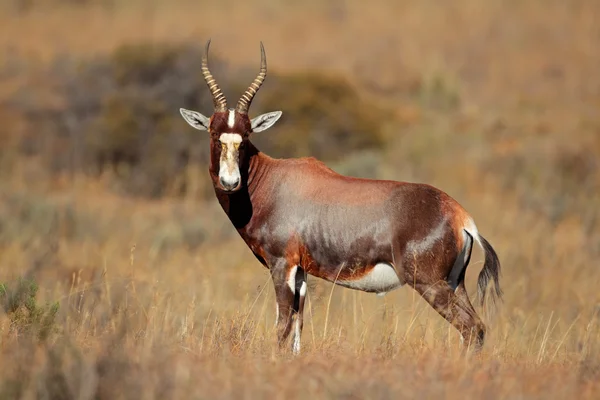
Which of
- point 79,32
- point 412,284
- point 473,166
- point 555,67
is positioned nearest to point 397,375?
point 412,284

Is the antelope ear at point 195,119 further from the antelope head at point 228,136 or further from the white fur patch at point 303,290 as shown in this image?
the white fur patch at point 303,290

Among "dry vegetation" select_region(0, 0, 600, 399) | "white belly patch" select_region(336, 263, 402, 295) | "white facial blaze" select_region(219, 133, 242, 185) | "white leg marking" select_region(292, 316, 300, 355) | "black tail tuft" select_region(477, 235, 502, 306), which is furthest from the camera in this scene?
"black tail tuft" select_region(477, 235, 502, 306)

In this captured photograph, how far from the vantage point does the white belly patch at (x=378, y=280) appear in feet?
29.3

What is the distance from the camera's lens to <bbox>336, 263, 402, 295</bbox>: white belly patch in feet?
29.3

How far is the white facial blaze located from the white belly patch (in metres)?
1.48

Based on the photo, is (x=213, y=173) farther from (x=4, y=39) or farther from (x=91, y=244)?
(x=4, y=39)

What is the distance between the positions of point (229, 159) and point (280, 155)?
1434 centimetres

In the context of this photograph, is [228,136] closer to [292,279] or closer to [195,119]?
[195,119]

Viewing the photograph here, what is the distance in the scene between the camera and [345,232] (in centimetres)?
901

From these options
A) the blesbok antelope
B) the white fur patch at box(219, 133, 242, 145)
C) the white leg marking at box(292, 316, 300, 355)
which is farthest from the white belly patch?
the white fur patch at box(219, 133, 242, 145)

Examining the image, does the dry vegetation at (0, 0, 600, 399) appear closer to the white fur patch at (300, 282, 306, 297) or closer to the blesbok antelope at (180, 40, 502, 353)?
the white fur patch at (300, 282, 306, 297)

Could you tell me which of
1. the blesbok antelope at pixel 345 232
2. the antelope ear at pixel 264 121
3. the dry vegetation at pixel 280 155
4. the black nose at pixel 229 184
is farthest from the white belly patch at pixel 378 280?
the antelope ear at pixel 264 121

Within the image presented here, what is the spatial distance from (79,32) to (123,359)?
39.8m

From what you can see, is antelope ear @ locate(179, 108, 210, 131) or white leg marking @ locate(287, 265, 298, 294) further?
antelope ear @ locate(179, 108, 210, 131)
